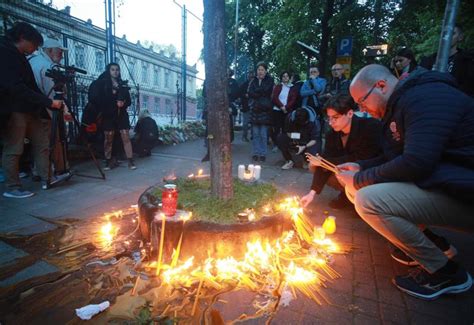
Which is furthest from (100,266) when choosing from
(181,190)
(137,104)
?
(137,104)

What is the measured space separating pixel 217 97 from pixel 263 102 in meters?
4.20

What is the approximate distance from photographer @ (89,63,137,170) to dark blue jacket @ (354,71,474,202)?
5.63 meters

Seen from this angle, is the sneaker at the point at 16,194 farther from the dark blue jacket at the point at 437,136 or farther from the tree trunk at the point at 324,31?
the tree trunk at the point at 324,31

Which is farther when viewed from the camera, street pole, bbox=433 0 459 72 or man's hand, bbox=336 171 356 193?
street pole, bbox=433 0 459 72

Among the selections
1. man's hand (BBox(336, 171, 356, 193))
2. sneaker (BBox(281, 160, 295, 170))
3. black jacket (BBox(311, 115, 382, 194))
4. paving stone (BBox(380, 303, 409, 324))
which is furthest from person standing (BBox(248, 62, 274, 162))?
paving stone (BBox(380, 303, 409, 324))

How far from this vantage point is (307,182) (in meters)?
5.66

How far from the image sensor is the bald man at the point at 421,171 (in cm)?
191

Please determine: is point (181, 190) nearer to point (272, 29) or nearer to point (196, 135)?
point (196, 135)

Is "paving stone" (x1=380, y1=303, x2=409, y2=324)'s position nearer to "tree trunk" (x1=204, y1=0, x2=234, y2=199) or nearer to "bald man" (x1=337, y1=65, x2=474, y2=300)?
"bald man" (x1=337, y1=65, x2=474, y2=300)

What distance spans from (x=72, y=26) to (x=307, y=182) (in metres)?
7.72

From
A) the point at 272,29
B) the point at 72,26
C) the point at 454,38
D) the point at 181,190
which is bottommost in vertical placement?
the point at 181,190

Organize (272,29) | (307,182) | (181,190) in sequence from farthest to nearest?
(272,29) → (307,182) → (181,190)

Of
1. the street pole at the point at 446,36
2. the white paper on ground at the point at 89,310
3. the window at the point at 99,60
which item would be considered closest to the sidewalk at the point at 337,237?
the white paper on ground at the point at 89,310

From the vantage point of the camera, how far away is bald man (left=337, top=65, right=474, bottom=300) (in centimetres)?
191
